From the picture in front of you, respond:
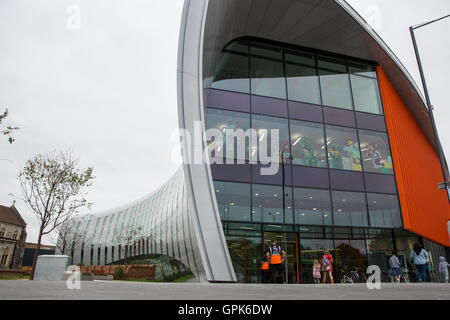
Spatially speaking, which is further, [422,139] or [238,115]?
[422,139]

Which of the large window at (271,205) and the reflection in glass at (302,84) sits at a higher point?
the reflection in glass at (302,84)

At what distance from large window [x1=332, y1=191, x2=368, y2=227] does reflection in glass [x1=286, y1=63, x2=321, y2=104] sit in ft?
18.5

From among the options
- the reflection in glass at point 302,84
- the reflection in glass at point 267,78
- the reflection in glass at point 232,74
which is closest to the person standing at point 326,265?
the reflection in glass at point 302,84

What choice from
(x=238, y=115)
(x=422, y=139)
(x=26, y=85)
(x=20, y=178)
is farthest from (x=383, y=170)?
(x=26, y=85)

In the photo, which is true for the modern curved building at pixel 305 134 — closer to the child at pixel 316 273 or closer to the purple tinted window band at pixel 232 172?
the purple tinted window band at pixel 232 172

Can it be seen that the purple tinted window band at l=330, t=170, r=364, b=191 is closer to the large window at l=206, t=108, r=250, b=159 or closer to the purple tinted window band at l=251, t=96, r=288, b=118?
the purple tinted window band at l=251, t=96, r=288, b=118

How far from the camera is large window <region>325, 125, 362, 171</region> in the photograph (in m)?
16.1

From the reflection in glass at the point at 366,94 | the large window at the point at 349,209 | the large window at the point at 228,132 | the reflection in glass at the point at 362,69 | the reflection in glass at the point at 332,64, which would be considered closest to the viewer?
the large window at the point at 228,132

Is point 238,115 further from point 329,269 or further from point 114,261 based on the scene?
point 114,261

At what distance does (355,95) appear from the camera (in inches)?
721

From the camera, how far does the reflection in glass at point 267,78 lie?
1653 centimetres

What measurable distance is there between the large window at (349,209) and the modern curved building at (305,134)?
0.06 meters

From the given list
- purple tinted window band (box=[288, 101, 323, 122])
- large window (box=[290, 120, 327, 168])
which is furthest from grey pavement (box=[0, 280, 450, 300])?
purple tinted window band (box=[288, 101, 323, 122])

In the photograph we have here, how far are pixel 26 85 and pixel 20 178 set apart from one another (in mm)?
51374
